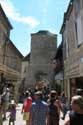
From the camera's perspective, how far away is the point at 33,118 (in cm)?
608

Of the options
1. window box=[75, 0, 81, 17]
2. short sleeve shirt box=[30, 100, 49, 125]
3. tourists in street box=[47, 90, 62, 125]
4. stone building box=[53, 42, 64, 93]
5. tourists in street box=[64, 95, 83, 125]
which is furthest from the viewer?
stone building box=[53, 42, 64, 93]

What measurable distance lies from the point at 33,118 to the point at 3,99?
8.06 m

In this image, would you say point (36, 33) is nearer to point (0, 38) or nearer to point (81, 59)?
point (0, 38)

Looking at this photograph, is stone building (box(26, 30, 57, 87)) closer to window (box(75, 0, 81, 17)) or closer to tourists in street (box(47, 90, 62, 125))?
window (box(75, 0, 81, 17))

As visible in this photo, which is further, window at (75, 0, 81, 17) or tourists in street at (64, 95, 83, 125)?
window at (75, 0, 81, 17)

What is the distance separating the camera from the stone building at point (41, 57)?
46875 millimetres

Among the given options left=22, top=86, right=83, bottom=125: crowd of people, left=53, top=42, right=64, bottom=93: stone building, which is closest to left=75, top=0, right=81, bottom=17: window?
left=22, top=86, right=83, bottom=125: crowd of people

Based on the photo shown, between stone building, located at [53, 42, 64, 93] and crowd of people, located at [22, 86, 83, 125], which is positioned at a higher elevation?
stone building, located at [53, 42, 64, 93]

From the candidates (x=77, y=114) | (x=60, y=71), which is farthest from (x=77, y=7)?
(x=60, y=71)

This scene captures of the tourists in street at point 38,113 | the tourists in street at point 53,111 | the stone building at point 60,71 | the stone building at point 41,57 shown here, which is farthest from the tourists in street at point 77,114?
the stone building at point 41,57

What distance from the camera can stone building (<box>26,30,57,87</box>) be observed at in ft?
154

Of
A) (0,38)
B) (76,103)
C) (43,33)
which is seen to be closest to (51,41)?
(43,33)

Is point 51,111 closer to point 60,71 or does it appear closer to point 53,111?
point 53,111

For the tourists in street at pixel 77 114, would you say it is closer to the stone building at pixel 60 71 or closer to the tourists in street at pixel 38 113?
the tourists in street at pixel 38 113
